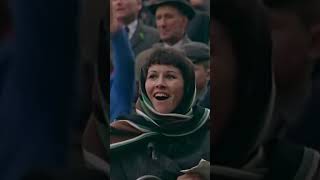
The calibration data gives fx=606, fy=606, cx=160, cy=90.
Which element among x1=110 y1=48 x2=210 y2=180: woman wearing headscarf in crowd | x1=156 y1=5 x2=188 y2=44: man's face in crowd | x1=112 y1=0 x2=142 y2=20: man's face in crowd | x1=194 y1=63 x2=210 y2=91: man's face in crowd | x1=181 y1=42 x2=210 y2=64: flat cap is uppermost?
x1=112 y1=0 x2=142 y2=20: man's face in crowd

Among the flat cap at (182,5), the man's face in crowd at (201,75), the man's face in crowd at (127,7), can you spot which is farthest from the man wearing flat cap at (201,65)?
the man's face in crowd at (127,7)

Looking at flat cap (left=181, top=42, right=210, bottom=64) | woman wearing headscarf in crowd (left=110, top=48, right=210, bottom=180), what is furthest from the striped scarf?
flat cap (left=181, top=42, right=210, bottom=64)

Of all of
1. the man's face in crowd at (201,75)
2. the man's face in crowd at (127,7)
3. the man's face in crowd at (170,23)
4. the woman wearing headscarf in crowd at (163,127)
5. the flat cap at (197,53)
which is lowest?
the woman wearing headscarf in crowd at (163,127)

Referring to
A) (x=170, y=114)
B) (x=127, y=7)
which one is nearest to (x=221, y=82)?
(x=170, y=114)

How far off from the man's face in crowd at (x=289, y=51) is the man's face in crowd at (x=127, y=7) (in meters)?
0.52

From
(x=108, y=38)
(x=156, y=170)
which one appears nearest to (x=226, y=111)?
(x=156, y=170)

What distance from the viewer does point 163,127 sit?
238cm

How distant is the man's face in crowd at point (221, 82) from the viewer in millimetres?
2373

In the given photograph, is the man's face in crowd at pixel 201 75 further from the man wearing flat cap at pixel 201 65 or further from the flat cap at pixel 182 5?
the flat cap at pixel 182 5

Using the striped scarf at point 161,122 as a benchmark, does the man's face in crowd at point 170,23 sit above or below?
above

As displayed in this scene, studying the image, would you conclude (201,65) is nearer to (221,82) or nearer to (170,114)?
(221,82)

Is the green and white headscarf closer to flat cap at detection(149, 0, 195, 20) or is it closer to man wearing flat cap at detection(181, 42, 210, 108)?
man wearing flat cap at detection(181, 42, 210, 108)

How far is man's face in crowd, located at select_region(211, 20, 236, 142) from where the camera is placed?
2.37 m

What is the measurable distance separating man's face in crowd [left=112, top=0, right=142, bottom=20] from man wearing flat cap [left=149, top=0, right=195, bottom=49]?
55 mm
